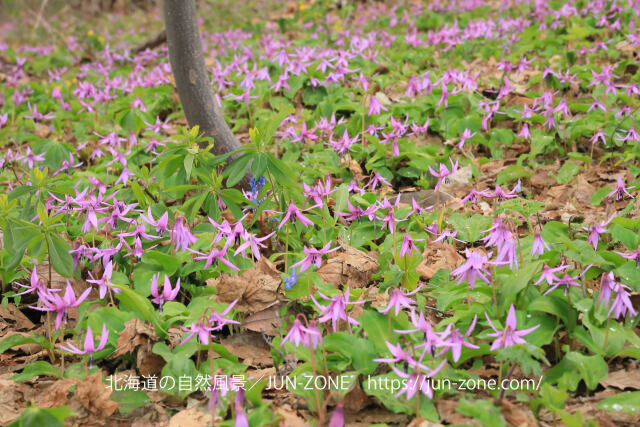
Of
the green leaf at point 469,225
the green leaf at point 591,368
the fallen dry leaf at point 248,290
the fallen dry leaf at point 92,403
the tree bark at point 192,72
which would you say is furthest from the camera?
the tree bark at point 192,72

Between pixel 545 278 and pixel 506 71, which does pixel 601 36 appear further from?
pixel 545 278

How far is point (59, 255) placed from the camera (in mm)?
2219

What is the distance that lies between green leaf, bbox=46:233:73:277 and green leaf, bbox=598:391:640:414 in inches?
77.4

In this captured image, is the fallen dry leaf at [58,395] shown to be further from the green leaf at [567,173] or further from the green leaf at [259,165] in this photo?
the green leaf at [567,173]

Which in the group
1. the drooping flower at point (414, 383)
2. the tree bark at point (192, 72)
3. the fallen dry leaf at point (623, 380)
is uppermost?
the tree bark at point (192, 72)

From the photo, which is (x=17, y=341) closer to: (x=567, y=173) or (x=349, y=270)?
(x=349, y=270)

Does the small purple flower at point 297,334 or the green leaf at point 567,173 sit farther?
the green leaf at point 567,173

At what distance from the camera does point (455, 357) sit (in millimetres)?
1661

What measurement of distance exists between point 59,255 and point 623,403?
2083mm

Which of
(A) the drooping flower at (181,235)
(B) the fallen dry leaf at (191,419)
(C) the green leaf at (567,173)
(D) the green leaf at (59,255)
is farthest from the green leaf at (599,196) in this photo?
(D) the green leaf at (59,255)

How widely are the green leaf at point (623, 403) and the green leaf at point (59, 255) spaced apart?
1.97 m

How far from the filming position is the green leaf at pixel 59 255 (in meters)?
2.20

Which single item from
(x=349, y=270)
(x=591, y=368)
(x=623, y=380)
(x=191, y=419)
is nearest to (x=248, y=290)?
(x=349, y=270)

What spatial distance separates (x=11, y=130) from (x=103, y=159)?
1.69 metres
